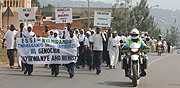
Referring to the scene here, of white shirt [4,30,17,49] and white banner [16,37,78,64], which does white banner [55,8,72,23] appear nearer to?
white shirt [4,30,17,49]

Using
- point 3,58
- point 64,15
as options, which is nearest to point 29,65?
point 3,58

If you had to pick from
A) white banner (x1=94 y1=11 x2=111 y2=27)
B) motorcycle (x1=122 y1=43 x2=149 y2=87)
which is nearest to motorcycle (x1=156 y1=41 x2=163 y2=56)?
white banner (x1=94 y1=11 x2=111 y2=27)

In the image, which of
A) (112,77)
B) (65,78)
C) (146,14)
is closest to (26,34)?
(65,78)

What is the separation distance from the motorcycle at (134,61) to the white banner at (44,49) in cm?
305

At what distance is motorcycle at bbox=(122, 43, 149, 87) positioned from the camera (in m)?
11.7

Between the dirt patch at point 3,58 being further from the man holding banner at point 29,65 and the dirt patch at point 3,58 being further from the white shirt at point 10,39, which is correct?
the man holding banner at point 29,65

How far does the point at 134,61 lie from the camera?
1172 centimetres

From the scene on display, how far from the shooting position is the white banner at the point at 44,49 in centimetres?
1476

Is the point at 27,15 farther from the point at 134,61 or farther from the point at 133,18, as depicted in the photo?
the point at 133,18

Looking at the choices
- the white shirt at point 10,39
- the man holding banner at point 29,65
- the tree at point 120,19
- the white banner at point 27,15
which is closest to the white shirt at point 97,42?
the man holding banner at point 29,65

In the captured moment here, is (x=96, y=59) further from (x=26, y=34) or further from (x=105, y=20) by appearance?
(x=105, y=20)

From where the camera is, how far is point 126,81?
1348cm

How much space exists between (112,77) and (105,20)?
1170 cm

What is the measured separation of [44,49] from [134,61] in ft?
14.8
